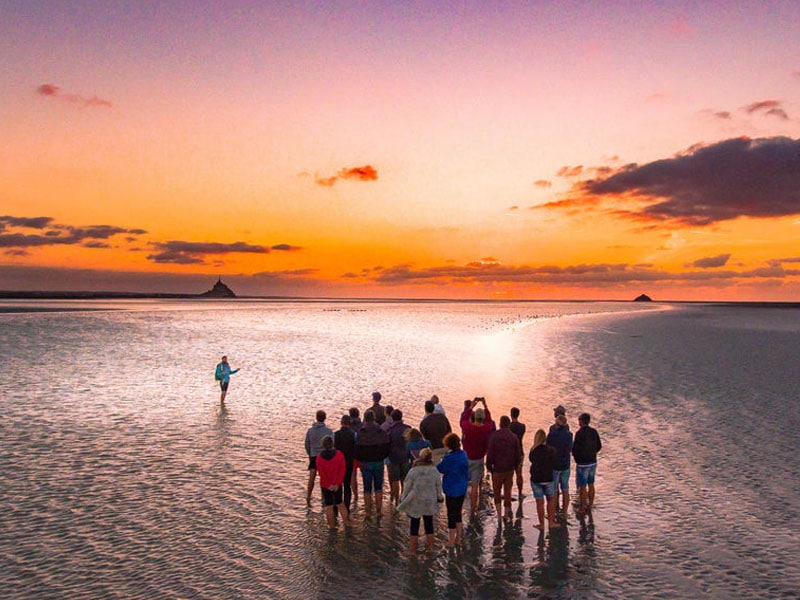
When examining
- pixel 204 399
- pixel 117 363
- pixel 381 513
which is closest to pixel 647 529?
pixel 381 513

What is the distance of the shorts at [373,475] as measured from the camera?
44.9ft

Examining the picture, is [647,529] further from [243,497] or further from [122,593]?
[122,593]

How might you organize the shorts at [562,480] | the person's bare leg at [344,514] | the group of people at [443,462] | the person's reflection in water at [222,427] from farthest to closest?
the person's reflection in water at [222,427] → the shorts at [562,480] → the person's bare leg at [344,514] → the group of people at [443,462]

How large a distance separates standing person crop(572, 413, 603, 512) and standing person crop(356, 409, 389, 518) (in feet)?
14.6

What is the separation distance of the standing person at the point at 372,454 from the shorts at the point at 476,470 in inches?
84.2

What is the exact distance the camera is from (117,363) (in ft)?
149

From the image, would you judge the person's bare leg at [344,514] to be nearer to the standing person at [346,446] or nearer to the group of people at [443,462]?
the group of people at [443,462]

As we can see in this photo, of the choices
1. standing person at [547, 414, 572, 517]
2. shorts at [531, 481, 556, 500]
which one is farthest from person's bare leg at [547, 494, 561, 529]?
standing person at [547, 414, 572, 517]

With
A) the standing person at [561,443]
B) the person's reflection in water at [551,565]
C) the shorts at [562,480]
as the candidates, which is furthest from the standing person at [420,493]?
the shorts at [562,480]

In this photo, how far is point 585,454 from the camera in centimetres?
1359

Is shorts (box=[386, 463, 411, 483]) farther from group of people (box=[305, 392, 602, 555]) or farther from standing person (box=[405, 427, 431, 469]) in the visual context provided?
standing person (box=[405, 427, 431, 469])

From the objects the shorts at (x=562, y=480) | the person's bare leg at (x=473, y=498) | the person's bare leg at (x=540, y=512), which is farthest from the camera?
the person's bare leg at (x=473, y=498)

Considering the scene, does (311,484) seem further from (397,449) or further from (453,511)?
(453,511)

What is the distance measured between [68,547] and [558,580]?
985 centimetres
